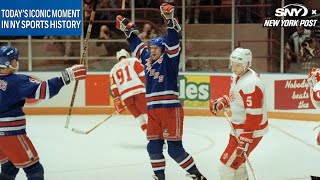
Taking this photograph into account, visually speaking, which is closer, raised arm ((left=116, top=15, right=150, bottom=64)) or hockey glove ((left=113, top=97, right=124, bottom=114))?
raised arm ((left=116, top=15, right=150, bottom=64))

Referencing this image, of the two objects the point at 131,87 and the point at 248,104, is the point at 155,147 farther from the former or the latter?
the point at 131,87

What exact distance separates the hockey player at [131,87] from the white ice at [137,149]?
1.36ft

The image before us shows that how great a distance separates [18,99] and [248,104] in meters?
1.47

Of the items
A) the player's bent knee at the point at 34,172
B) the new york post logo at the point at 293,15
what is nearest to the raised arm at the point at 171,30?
the player's bent knee at the point at 34,172

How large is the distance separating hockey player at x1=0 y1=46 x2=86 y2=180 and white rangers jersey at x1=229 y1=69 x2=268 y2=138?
40.4 inches

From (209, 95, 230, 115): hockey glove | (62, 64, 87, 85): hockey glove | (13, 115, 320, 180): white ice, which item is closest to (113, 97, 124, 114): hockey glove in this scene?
(13, 115, 320, 180): white ice

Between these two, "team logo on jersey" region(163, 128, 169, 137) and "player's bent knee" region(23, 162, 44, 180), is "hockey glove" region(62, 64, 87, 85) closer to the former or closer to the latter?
"player's bent knee" region(23, 162, 44, 180)

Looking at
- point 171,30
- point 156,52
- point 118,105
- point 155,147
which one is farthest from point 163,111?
point 118,105

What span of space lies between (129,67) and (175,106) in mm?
2024

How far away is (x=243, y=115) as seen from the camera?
4469 mm

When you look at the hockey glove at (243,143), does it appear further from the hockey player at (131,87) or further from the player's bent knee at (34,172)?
the hockey player at (131,87)

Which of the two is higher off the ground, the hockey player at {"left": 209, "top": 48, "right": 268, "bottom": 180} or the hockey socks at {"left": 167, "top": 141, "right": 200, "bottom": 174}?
the hockey player at {"left": 209, "top": 48, "right": 268, "bottom": 180}

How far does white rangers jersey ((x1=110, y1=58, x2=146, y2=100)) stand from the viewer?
23.4 ft

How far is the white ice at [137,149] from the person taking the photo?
5.94 metres
